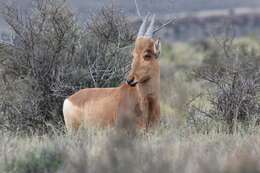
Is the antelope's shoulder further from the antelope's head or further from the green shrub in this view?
the green shrub

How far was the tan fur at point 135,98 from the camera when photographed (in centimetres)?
1198

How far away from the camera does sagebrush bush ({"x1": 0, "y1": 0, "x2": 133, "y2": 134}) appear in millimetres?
13688

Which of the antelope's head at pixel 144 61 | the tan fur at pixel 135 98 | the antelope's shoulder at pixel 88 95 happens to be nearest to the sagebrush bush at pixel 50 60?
the antelope's shoulder at pixel 88 95

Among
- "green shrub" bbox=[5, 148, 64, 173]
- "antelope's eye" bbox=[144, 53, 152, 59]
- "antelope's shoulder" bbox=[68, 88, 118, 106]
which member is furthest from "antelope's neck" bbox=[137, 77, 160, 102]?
"green shrub" bbox=[5, 148, 64, 173]

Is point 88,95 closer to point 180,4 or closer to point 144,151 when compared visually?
point 144,151

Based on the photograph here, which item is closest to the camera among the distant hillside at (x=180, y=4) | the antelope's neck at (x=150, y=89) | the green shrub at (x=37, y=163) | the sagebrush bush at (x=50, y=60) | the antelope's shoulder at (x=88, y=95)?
the green shrub at (x=37, y=163)

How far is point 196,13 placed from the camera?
78500mm

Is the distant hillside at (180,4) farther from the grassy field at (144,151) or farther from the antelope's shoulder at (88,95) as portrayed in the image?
the grassy field at (144,151)

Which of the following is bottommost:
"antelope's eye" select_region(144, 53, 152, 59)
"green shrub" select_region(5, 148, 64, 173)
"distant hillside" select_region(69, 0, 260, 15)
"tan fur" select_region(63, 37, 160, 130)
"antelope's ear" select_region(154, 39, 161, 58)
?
"green shrub" select_region(5, 148, 64, 173)

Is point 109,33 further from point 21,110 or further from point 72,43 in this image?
point 21,110

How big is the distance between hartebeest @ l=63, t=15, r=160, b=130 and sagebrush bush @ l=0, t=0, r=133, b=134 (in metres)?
1.11

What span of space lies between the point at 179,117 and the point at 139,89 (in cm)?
288

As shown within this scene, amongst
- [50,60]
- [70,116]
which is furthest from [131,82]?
[50,60]

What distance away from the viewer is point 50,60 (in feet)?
45.7
